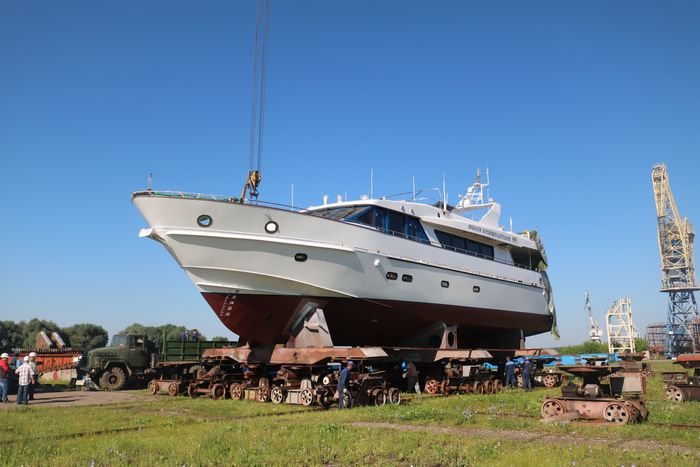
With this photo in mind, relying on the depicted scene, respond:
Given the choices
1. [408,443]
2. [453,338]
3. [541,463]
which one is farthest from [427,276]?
[541,463]

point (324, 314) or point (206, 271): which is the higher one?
point (206, 271)

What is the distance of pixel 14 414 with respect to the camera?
473 inches

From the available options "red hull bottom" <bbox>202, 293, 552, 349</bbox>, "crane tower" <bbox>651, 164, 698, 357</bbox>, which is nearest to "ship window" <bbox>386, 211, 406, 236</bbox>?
"red hull bottom" <bbox>202, 293, 552, 349</bbox>

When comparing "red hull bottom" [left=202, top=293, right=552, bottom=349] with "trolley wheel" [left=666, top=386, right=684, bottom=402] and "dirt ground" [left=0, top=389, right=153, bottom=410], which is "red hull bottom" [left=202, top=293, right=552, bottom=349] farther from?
"trolley wheel" [left=666, top=386, right=684, bottom=402]

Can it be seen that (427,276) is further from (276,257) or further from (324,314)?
(276,257)

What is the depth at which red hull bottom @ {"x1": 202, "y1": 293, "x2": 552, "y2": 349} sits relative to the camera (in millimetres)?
14625

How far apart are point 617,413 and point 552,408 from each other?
114cm

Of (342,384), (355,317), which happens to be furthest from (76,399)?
(342,384)

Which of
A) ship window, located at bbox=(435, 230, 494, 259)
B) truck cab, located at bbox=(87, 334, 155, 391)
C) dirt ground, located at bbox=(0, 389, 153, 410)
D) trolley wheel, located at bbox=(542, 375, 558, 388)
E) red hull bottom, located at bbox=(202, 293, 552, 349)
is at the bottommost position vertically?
dirt ground, located at bbox=(0, 389, 153, 410)

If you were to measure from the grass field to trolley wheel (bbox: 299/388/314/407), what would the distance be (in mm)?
569

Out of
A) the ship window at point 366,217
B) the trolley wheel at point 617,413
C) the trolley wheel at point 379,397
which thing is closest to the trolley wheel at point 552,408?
the trolley wheel at point 617,413

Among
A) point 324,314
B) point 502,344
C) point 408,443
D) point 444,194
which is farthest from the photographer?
point 502,344

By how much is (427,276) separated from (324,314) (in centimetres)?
396

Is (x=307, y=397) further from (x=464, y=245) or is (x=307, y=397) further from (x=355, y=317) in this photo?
(x=464, y=245)
